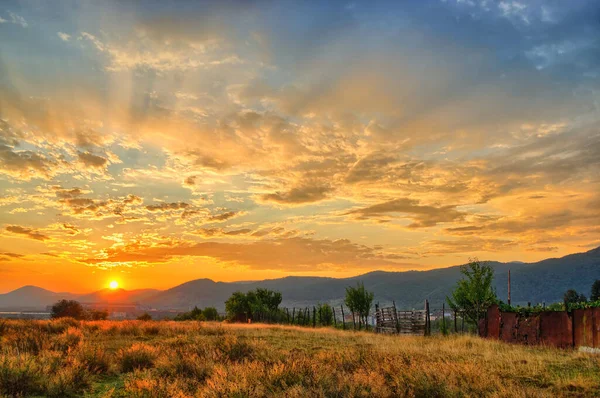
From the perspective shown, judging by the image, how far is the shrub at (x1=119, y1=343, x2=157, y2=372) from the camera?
13.9 metres

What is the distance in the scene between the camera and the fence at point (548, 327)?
2052 cm

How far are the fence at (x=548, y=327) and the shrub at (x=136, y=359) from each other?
64.2ft

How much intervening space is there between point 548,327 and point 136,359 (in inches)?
832

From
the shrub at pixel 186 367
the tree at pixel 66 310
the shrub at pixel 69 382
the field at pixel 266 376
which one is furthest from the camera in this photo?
the tree at pixel 66 310

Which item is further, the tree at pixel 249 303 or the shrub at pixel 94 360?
the tree at pixel 249 303

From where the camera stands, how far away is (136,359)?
14359 mm

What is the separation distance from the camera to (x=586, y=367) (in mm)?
15078

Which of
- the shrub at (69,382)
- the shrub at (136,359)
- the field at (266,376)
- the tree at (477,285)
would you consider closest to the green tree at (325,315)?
the tree at (477,285)

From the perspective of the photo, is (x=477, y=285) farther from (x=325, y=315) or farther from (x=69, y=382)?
(x=69, y=382)

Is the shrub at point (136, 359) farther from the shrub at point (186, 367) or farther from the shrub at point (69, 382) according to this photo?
the shrub at point (69, 382)

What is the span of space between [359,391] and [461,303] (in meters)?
36.5

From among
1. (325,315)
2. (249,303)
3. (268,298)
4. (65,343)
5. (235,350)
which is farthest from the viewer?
(268,298)

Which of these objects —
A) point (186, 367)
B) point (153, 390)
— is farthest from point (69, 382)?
point (186, 367)

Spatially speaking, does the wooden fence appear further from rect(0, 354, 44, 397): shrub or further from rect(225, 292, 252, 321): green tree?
rect(0, 354, 44, 397): shrub
